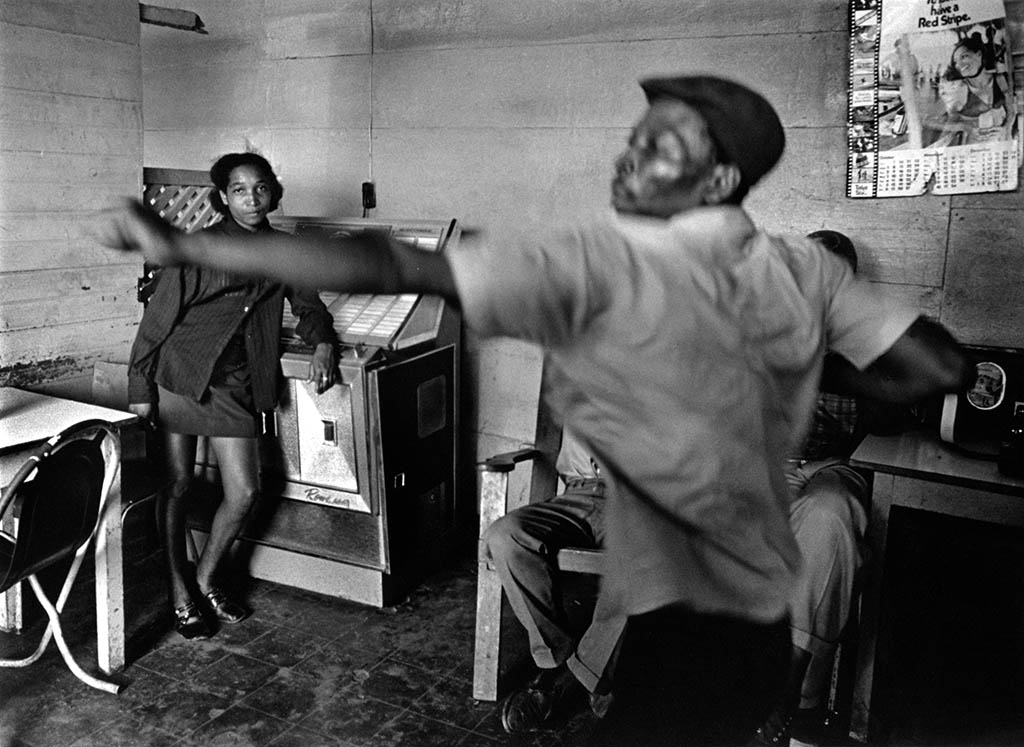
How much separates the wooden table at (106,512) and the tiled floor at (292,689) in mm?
131

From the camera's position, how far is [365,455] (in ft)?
10.8

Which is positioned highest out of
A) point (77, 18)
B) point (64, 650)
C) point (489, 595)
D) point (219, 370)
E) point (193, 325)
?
point (77, 18)

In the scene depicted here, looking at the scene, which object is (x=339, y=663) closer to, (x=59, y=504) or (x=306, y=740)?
(x=306, y=740)

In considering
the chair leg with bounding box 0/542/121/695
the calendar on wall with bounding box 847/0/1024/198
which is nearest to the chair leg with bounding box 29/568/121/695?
the chair leg with bounding box 0/542/121/695

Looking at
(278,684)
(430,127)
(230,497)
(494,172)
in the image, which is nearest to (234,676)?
(278,684)

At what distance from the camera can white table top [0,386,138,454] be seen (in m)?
2.67

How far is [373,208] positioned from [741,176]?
10.8 ft

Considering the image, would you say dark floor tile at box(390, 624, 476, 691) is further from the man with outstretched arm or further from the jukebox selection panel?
the man with outstretched arm

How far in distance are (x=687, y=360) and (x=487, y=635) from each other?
2059 mm

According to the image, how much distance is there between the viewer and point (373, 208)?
4152 millimetres

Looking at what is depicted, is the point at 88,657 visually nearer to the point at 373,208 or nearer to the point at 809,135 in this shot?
the point at 373,208

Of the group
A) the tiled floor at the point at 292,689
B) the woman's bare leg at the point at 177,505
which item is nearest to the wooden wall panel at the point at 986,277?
the tiled floor at the point at 292,689

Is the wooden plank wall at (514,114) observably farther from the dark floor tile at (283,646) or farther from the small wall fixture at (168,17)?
the dark floor tile at (283,646)

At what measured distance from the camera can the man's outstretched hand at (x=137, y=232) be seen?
3.15ft
